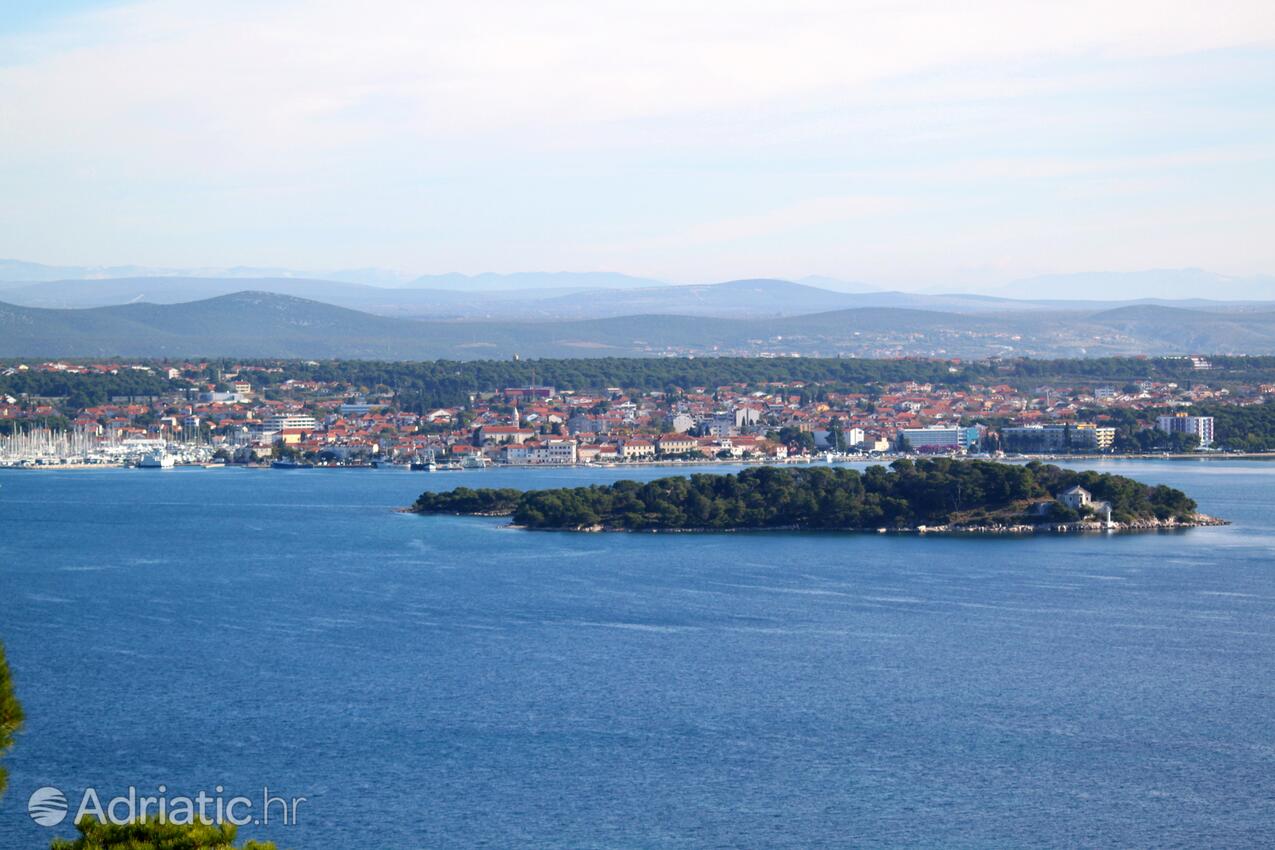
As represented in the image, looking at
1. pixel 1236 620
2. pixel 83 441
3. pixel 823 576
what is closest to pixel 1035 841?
pixel 1236 620

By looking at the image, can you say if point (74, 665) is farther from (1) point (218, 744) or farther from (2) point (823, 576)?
(2) point (823, 576)

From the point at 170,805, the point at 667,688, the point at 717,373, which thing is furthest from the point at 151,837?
the point at 717,373

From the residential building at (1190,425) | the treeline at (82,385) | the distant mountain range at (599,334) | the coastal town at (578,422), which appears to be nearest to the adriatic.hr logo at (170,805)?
the coastal town at (578,422)

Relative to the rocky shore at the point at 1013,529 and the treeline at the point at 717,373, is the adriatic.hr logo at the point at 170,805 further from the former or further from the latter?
the treeline at the point at 717,373

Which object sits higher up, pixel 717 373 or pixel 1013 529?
pixel 717 373

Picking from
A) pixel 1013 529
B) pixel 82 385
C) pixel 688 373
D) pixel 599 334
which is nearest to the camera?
pixel 1013 529

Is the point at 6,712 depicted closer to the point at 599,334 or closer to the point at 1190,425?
the point at 1190,425

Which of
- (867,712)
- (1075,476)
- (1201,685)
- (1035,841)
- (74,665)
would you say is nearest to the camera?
(1035,841)
